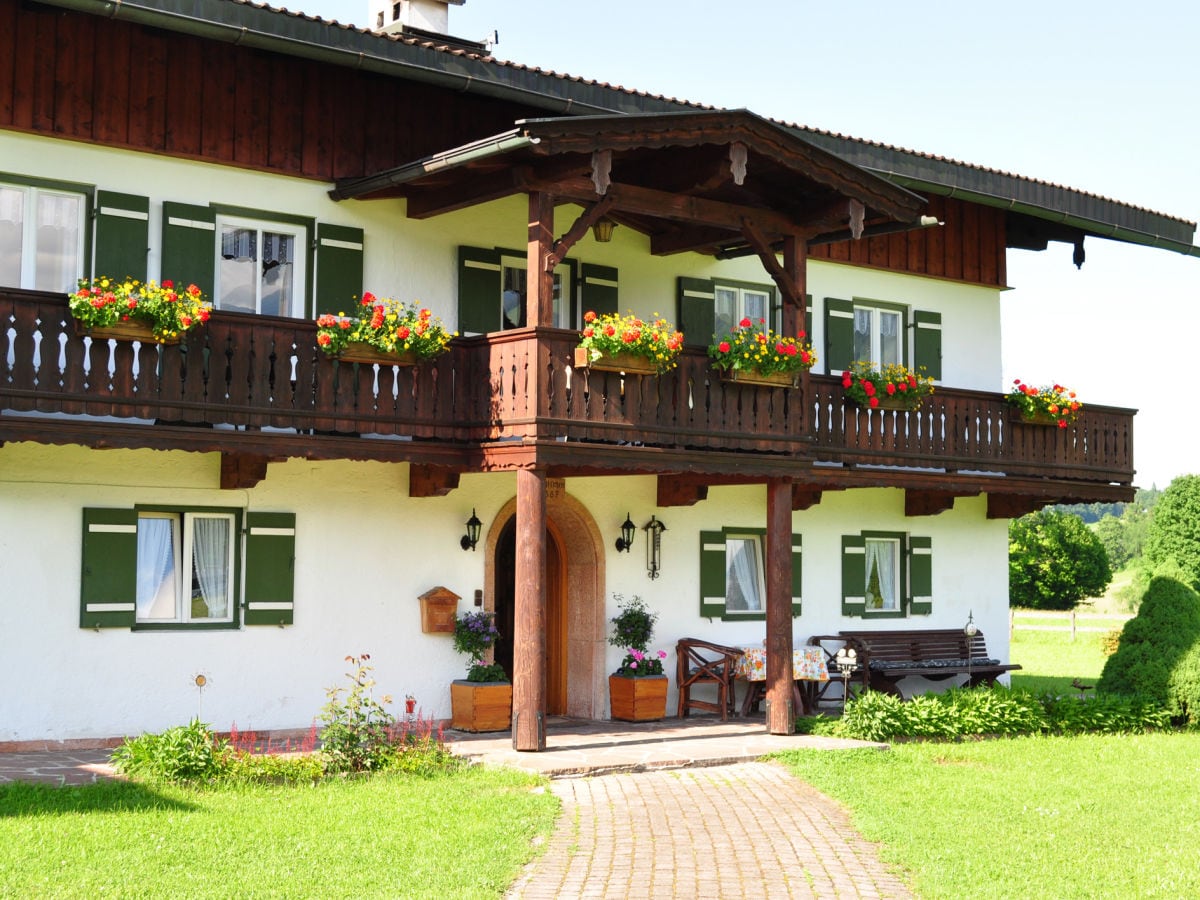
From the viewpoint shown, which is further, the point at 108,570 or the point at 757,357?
the point at 757,357

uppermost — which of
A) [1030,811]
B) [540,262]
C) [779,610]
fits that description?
[540,262]

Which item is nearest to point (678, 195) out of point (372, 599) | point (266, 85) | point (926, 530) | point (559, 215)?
point (559, 215)

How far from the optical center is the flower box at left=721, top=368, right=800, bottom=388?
14898 millimetres

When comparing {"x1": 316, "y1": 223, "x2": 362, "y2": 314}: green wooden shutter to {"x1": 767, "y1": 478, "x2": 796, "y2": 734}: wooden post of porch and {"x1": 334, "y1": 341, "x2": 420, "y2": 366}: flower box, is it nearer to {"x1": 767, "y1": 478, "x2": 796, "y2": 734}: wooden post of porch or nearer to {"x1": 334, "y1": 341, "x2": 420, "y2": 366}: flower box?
{"x1": 334, "y1": 341, "x2": 420, "y2": 366}: flower box

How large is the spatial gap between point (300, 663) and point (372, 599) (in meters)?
0.97

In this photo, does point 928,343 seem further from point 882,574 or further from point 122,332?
point 122,332

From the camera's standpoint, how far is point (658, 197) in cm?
1467

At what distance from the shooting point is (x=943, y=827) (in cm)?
1092

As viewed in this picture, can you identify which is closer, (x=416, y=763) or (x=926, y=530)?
(x=416, y=763)

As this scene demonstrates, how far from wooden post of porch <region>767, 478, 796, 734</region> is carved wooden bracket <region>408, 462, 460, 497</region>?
3.30 meters

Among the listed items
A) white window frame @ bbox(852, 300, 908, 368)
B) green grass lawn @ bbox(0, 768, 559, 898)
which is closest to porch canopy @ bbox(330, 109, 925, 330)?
white window frame @ bbox(852, 300, 908, 368)

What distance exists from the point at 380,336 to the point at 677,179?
11.6 feet

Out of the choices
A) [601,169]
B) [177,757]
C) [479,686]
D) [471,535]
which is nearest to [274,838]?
[177,757]

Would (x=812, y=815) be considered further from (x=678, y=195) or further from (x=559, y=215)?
(x=559, y=215)
